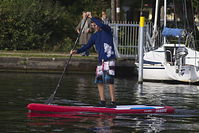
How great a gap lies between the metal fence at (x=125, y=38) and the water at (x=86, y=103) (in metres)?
3.86

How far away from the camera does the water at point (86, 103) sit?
12453 mm

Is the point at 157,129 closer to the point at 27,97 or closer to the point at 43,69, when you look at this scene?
the point at 27,97

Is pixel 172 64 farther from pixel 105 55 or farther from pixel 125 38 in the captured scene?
pixel 105 55

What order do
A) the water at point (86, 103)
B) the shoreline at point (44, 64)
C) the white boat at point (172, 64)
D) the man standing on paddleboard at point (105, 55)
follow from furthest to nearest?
the shoreline at point (44, 64)
the white boat at point (172, 64)
the man standing on paddleboard at point (105, 55)
the water at point (86, 103)

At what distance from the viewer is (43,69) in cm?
2647

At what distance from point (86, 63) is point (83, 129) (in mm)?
14252

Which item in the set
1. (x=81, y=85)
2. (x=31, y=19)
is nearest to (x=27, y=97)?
(x=81, y=85)

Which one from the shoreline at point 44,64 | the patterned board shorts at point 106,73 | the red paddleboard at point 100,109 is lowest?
the shoreline at point 44,64

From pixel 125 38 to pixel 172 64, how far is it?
14.6ft

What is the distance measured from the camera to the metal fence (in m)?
28.9

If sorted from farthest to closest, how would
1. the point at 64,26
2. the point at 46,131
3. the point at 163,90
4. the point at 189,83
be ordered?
the point at 64,26 → the point at 189,83 → the point at 163,90 → the point at 46,131

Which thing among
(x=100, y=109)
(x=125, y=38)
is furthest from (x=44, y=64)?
(x=100, y=109)

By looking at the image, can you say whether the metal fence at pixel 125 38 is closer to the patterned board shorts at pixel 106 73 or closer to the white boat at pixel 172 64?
the white boat at pixel 172 64

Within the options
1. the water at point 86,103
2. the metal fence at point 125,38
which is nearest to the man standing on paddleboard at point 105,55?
the water at point 86,103
